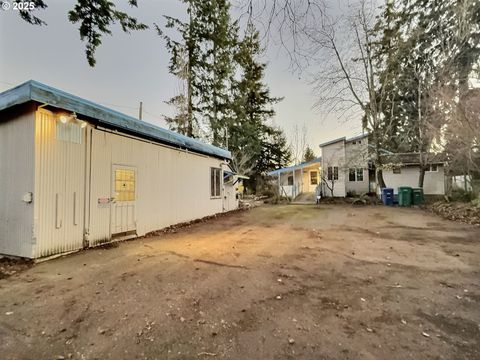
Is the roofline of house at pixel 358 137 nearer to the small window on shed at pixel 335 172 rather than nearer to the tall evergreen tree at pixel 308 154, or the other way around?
the small window on shed at pixel 335 172

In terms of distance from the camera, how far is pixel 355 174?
20.5m

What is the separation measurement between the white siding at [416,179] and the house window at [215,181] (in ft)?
48.3

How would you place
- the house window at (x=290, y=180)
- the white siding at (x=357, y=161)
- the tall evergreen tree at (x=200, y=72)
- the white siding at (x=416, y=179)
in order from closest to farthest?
the tall evergreen tree at (x=200, y=72) → the white siding at (x=416, y=179) → the white siding at (x=357, y=161) → the house window at (x=290, y=180)

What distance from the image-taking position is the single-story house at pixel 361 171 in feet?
61.7

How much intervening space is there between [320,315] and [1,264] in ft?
18.4

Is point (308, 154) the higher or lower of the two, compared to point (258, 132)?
lower

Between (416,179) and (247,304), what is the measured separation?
21.4 meters

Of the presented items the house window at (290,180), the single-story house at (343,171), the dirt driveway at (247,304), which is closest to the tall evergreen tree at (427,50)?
the single-story house at (343,171)

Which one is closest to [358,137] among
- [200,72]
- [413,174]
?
[413,174]

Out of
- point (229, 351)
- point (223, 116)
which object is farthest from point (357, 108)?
point (229, 351)

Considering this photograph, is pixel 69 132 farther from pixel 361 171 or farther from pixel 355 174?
pixel 361 171

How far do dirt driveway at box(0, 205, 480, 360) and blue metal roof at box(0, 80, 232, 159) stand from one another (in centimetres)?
304

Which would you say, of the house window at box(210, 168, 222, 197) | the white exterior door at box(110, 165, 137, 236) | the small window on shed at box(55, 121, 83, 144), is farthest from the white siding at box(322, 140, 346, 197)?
the small window on shed at box(55, 121, 83, 144)

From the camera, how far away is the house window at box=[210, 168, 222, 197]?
1172 cm
